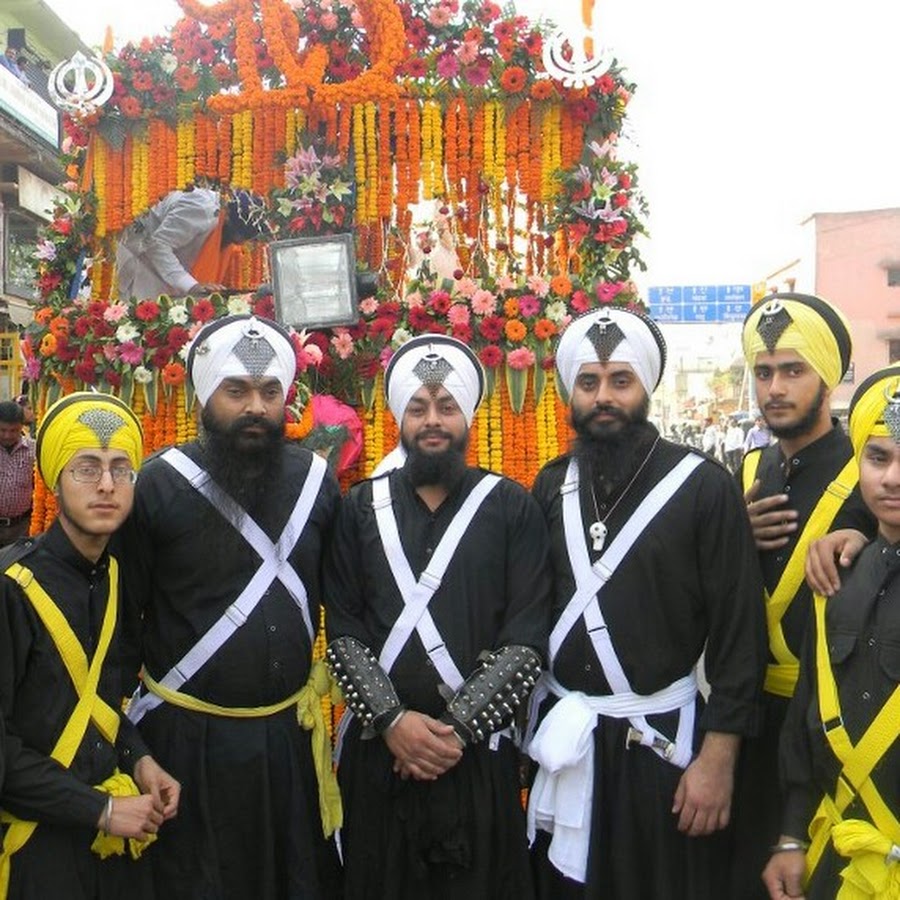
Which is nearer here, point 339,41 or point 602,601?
point 602,601

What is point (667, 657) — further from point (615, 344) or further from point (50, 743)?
point (50, 743)

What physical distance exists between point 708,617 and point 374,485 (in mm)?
1220

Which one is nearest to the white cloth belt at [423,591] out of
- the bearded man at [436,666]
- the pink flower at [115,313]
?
the bearded man at [436,666]

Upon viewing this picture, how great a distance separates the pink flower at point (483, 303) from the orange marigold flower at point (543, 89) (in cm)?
148

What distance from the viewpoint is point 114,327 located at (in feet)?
20.3

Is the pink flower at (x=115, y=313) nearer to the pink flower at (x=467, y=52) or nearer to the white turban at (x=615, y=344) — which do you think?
the pink flower at (x=467, y=52)

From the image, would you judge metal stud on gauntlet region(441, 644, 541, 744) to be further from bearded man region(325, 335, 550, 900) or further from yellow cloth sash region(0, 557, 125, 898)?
yellow cloth sash region(0, 557, 125, 898)

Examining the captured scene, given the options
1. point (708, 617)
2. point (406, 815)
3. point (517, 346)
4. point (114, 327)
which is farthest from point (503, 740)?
point (114, 327)

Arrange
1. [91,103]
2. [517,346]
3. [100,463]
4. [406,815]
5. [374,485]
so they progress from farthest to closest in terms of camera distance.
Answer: [91,103] → [517,346] → [374,485] → [406,815] → [100,463]

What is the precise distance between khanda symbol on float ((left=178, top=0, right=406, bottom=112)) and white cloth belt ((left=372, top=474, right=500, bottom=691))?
413cm

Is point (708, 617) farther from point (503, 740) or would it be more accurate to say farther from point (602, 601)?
point (503, 740)

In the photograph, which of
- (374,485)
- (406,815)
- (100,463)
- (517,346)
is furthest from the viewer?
(517,346)

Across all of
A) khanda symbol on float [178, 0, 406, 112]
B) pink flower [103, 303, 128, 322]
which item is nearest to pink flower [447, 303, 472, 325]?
khanda symbol on float [178, 0, 406, 112]

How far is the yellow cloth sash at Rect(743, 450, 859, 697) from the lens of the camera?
3188mm
